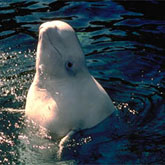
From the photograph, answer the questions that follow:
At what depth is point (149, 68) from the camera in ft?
30.2

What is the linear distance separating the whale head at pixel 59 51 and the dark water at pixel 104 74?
89cm

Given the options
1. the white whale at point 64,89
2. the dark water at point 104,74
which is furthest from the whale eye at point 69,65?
the dark water at point 104,74

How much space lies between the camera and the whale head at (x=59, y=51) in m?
6.39

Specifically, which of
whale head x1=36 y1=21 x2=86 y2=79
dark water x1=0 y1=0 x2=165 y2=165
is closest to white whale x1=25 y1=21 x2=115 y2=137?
whale head x1=36 y1=21 x2=86 y2=79

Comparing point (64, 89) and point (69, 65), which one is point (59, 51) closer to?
point (69, 65)

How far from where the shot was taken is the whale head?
21.0 feet

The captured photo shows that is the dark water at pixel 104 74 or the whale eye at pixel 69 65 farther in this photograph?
the whale eye at pixel 69 65

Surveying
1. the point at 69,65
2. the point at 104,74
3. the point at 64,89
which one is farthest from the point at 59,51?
the point at 104,74

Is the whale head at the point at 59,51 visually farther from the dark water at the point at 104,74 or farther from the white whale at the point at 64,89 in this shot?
the dark water at the point at 104,74

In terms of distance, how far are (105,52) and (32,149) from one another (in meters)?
4.00

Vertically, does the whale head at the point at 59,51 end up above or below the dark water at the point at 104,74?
above

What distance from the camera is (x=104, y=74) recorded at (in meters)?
8.92

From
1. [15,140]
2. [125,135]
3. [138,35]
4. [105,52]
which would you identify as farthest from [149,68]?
[15,140]

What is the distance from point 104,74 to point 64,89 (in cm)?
251
